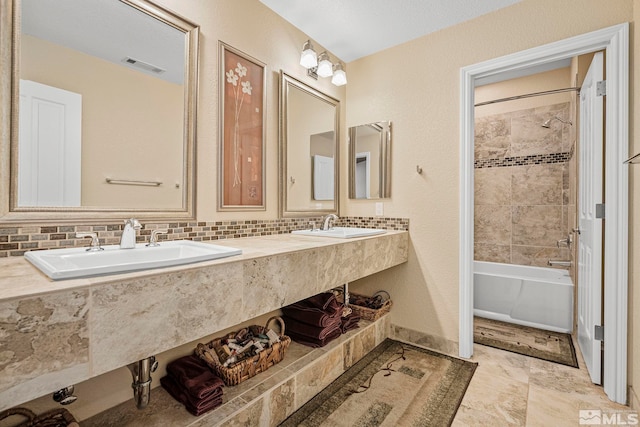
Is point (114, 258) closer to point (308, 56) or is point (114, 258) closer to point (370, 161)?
point (308, 56)

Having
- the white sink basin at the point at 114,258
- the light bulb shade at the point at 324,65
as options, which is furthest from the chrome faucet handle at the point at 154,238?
the light bulb shade at the point at 324,65

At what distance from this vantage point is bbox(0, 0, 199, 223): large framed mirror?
3.78ft

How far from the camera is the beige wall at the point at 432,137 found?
2.13 m

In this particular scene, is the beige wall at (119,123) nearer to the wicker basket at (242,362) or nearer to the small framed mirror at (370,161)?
the wicker basket at (242,362)

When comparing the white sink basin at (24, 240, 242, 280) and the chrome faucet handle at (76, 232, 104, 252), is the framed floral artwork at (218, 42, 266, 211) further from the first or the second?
the chrome faucet handle at (76, 232, 104, 252)

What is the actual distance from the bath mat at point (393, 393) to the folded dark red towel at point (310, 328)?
0.29 metres

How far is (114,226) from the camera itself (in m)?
1.37

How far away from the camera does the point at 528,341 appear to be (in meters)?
2.44

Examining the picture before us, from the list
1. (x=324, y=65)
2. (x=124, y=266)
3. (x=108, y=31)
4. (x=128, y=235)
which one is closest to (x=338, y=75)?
(x=324, y=65)

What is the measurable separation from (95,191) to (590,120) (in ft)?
9.01

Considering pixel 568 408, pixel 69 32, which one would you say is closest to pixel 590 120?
pixel 568 408

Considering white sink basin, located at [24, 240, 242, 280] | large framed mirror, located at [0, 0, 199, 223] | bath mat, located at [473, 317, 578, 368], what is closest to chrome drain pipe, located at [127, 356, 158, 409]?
white sink basin, located at [24, 240, 242, 280]

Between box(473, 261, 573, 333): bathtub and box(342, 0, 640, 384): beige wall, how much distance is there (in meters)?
0.89

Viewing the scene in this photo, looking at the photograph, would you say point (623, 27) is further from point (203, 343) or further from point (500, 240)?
point (203, 343)
